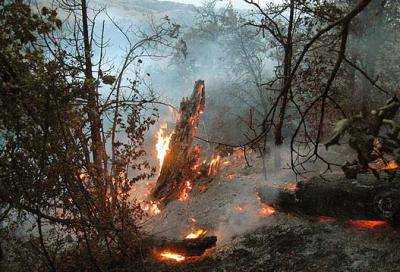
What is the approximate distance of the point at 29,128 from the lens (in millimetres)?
7000

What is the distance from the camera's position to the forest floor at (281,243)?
26.7 feet

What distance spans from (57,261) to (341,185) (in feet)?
24.0

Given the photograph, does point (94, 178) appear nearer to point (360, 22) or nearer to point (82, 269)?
point (82, 269)

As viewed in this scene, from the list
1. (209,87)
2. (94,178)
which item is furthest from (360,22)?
(209,87)

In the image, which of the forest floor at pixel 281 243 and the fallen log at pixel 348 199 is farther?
the fallen log at pixel 348 199

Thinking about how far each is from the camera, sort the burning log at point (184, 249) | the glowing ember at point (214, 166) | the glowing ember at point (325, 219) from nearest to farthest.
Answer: the glowing ember at point (325, 219), the burning log at point (184, 249), the glowing ember at point (214, 166)

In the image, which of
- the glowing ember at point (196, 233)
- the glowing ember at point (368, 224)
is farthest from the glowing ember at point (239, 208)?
the glowing ember at point (368, 224)

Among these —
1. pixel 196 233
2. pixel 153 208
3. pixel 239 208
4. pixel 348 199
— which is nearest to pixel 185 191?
pixel 153 208

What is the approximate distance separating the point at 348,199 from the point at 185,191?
909 cm

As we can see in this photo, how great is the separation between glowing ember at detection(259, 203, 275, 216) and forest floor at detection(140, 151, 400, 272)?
11cm

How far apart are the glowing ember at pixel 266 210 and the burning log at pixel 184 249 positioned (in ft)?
6.30

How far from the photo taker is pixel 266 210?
1223cm

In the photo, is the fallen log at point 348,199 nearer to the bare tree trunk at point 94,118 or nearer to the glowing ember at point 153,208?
the bare tree trunk at point 94,118

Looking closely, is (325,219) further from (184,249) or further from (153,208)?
(153,208)
